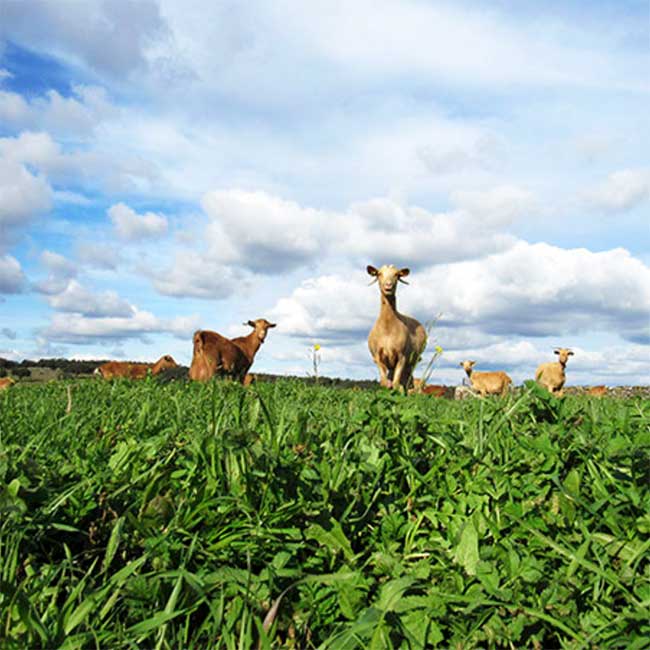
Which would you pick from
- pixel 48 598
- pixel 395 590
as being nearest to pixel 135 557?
pixel 48 598

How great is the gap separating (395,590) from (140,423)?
2.11m

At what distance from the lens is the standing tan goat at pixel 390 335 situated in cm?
1695

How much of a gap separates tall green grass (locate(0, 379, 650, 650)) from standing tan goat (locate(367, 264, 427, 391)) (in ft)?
44.1

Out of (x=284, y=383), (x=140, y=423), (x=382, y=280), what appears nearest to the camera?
(x=140, y=423)

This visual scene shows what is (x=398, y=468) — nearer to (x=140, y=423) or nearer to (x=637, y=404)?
(x=140, y=423)

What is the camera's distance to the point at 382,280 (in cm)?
1700

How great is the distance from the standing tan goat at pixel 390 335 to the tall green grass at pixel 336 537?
44.1 ft

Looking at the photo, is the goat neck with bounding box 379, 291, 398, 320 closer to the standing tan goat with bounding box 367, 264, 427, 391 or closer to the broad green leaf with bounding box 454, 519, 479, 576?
the standing tan goat with bounding box 367, 264, 427, 391

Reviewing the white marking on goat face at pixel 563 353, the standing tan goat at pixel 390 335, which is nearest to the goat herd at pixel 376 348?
the standing tan goat at pixel 390 335

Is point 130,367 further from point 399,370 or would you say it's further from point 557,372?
point 557,372

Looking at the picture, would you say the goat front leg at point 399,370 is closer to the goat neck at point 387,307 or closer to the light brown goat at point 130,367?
the goat neck at point 387,307

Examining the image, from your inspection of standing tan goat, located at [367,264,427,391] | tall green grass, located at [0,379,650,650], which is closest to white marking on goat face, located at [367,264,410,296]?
standing tan goat, located at [367,264,427,391]

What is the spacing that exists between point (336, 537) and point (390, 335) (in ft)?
47.5

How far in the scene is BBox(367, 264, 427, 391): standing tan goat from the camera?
17.0m
